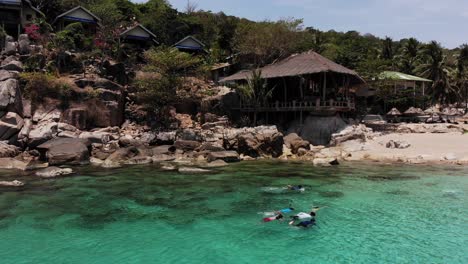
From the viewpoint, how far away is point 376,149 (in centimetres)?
2684

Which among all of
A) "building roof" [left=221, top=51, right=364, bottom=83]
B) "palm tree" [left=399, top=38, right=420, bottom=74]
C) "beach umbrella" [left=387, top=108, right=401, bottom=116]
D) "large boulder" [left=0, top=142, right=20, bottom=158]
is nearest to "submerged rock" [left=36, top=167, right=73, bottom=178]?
"large boulder" [left=0, top=142, right=20, bottom=158]

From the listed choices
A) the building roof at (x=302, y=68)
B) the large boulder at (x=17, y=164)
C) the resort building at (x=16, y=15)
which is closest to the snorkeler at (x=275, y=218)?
the large boulder at (x=17, y=164)

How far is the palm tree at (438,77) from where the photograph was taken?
47969mm

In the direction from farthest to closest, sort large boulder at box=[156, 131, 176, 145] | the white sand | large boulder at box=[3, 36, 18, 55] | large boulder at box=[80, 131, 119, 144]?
1. large boulder at box=[3, 36, 18, 55]
2. large boulder at box=[156, 131, 176, 145]
3. large boulder at box=[80, 131, 119, 144]
4. the white sand

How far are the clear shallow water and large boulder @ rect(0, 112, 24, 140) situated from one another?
6.27m

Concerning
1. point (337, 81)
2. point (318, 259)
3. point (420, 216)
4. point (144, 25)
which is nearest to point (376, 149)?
point (337, 81)

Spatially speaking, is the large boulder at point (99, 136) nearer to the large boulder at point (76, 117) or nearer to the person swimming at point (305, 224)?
the large boulder at point (76, 117)

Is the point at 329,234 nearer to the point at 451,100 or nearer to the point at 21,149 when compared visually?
the point at 21,149

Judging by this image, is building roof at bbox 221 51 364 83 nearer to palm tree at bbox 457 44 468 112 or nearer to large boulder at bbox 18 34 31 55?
large boulder at bbox 18 34 31 55

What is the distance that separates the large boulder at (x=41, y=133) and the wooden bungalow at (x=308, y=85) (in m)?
14.6

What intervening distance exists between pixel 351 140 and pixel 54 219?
68.6 feet

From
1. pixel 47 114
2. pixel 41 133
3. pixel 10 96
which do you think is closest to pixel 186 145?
pixel 41 133

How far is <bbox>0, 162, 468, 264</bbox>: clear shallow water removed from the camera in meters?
10.2

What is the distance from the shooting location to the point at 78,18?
135 feet
